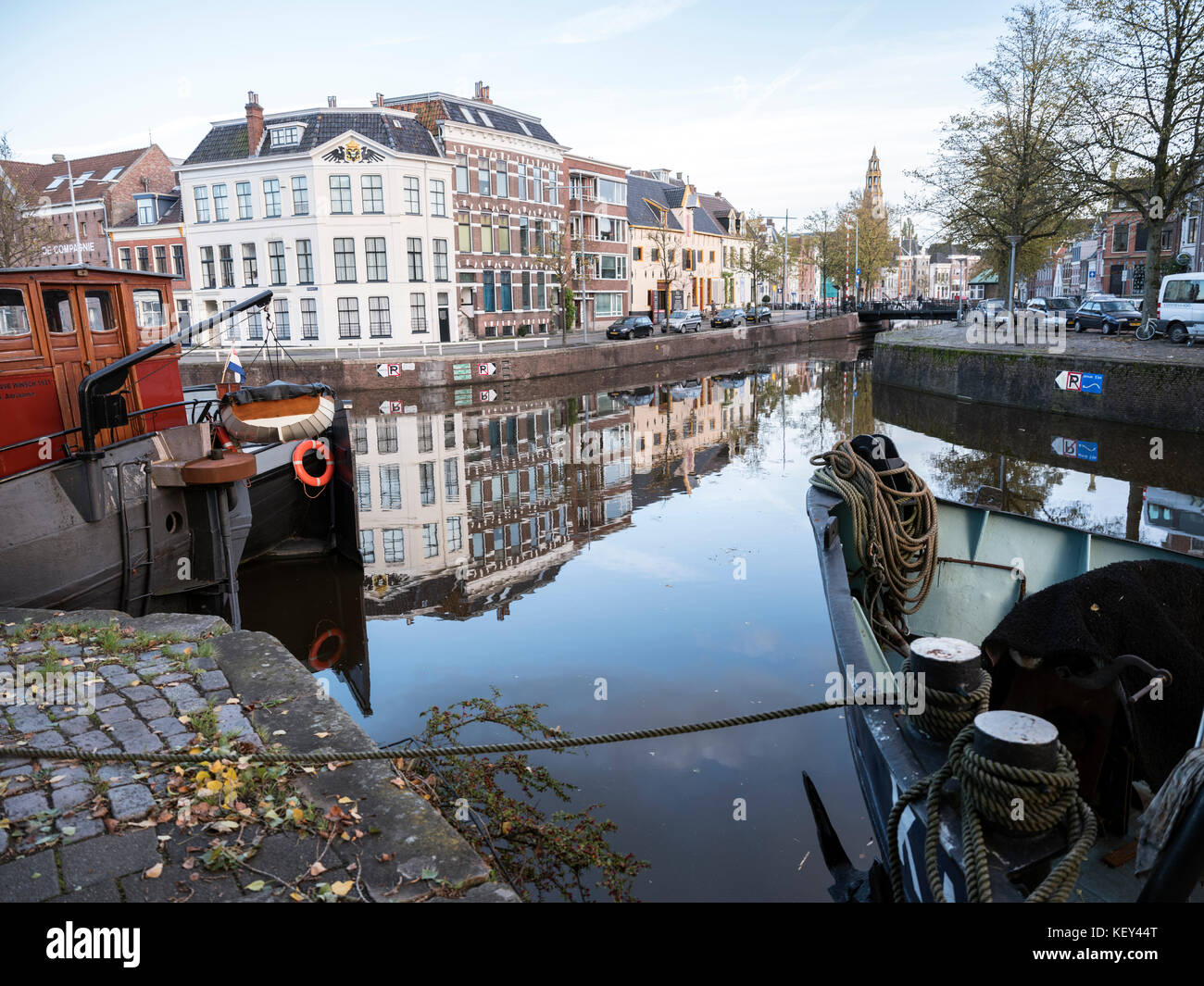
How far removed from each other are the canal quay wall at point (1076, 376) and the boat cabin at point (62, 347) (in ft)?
64.8

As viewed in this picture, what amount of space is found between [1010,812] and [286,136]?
130ft

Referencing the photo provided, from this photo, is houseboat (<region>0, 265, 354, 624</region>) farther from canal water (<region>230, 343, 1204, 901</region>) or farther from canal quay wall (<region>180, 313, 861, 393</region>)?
canal quay wall (<region>180, 313, 861, 393</region>)

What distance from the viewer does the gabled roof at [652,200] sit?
2308 inches

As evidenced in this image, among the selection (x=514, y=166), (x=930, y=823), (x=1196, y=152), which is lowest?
(x=930, y=823)

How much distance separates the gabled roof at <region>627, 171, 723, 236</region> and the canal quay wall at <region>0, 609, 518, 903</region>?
178 feet

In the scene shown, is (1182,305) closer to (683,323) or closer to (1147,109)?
(1147,109)

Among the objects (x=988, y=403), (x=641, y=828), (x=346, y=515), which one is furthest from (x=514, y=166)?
(x=641, y=828)

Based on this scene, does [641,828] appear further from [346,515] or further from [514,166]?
[514,166]

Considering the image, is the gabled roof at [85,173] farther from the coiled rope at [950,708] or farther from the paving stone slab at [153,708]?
the coiled rope at [950,708]

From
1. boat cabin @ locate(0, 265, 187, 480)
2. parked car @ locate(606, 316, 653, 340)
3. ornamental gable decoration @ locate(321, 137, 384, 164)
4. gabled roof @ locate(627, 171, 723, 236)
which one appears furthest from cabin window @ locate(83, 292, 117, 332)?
gabled roof @ locate(627, 171, 723, 236)

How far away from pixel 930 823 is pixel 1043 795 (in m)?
0.41

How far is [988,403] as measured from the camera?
25812 millimetres

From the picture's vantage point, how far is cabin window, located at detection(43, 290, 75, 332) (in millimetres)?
8914

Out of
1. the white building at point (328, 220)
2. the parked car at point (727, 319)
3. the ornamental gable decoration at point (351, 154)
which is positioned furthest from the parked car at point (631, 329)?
the ornamental gable decoration at point (351, 154)
